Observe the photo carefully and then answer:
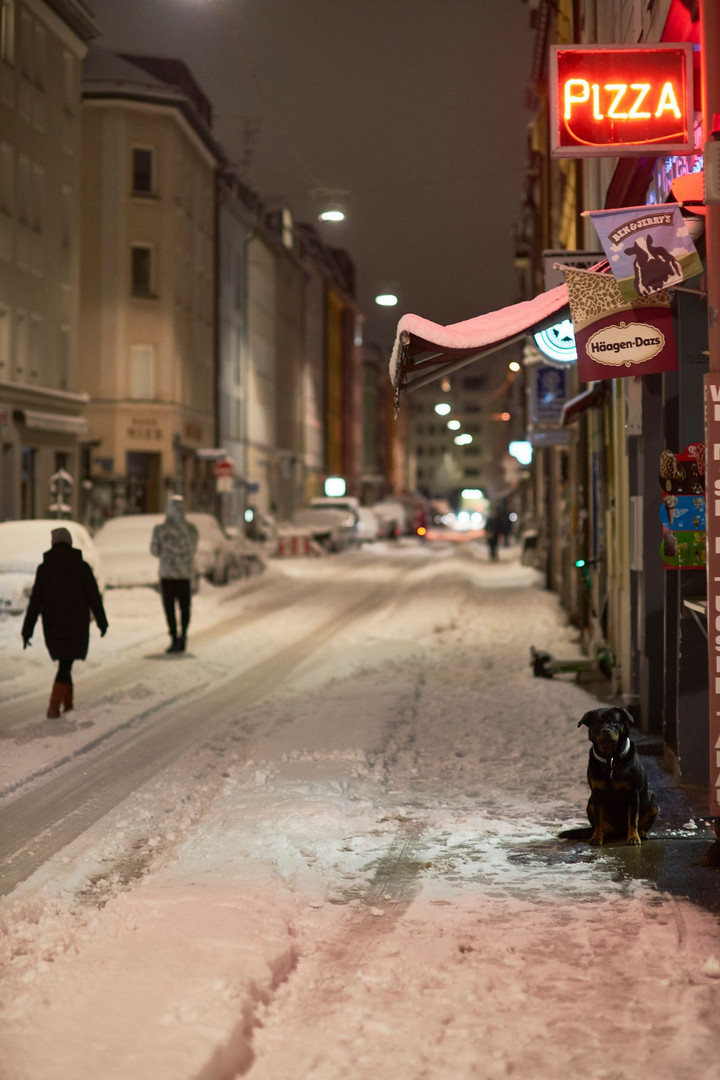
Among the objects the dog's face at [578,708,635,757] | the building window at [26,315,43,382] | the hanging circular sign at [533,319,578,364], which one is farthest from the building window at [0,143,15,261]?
the dog's face at [578,708,635,757]

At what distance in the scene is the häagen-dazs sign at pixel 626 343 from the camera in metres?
7.58

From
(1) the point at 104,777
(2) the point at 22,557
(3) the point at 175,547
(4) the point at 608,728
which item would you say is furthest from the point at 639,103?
(2) the point at 22,557

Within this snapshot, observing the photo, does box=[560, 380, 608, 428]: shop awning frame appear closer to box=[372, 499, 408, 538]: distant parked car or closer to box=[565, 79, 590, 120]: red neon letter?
box=[565, 79, 590, 120]: red neon letter

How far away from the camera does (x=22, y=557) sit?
61.9 ft

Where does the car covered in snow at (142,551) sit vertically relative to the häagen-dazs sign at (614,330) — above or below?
below

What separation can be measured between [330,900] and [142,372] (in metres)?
43.9

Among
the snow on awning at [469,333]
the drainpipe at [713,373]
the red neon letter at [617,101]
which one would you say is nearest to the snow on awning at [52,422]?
the snow on awning at [469,333]

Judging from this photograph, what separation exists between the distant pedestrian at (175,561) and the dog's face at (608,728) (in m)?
9.92

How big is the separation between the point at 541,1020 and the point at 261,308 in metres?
66.4

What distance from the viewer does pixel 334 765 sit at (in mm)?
9133

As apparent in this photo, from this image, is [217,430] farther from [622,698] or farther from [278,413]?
[622,698]

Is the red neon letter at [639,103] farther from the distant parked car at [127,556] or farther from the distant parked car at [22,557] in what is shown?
the distant parked car at [127,556]

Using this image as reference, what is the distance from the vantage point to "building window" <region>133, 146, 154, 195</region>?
48.1m

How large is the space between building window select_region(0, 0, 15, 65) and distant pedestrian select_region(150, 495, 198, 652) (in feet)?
71.1
